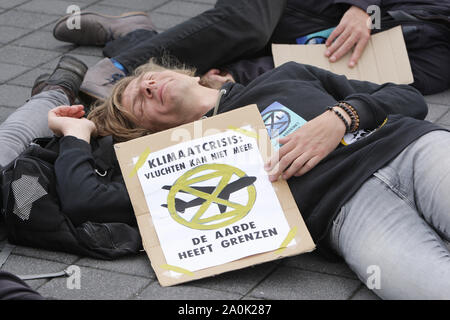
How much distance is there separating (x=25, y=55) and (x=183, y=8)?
1.30 meters

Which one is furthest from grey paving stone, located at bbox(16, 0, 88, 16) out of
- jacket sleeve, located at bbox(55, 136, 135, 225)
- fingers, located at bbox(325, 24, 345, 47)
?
jacket sleeve, located at bbox(55, 136, 135, 225)

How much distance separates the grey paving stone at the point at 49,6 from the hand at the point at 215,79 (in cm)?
178

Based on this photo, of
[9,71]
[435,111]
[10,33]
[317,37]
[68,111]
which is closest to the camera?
[68,111]

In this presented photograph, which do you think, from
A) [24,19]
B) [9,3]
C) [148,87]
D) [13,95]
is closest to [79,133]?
[148,87]

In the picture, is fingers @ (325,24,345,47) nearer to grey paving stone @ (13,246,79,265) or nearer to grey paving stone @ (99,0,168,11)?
grey paving stone @ (99,0,168,11)

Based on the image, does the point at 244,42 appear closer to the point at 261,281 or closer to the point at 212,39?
the point at 212,39

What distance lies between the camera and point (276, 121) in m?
3.20

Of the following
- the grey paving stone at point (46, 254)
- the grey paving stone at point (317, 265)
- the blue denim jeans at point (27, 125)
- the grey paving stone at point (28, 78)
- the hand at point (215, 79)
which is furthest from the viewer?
the grey paving stone at point (28, 78)

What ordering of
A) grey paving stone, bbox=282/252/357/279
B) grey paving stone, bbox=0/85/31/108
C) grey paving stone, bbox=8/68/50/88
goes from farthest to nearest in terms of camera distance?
grey paving stone, bbox=8/68/50/88 < grey paving stone, bbox=0/85/31/108 < grey paving stone, bbox=282/252/357/279

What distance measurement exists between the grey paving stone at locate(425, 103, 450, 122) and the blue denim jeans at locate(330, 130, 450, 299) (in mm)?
1216

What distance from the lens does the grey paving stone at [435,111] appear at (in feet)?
13.8

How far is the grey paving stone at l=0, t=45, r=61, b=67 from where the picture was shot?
496 cm

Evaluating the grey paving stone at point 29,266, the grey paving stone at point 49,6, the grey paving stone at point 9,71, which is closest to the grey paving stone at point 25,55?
the grey paving stone at point 9,71

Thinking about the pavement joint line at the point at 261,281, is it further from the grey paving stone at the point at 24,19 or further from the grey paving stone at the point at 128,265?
the grey paving stone at the point at 24,19
